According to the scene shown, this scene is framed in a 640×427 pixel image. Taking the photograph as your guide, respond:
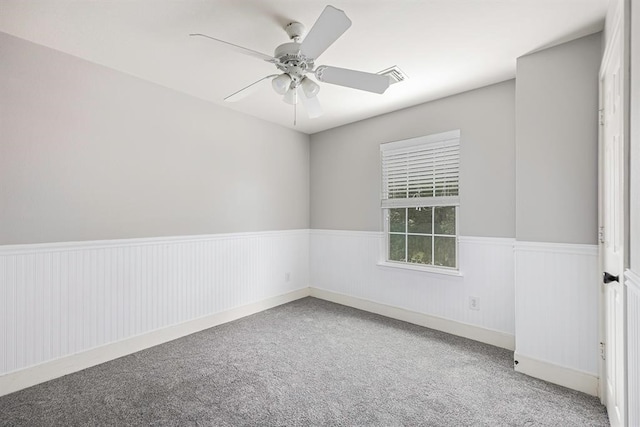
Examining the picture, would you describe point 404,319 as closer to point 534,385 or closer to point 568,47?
point 534,385

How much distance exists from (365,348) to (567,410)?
1.47m

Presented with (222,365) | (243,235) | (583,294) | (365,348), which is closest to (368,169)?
(243,235)

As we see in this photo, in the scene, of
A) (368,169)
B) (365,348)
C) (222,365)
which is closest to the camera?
(222,365)

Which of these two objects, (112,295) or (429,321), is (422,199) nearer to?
(429,321)

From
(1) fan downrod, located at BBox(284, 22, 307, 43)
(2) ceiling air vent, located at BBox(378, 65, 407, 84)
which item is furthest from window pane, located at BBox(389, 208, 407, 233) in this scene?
(1) fan downrod, located at BBox(284, 22, 307, 43)

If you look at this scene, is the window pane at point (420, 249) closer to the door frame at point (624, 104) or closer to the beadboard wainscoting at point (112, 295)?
the door frame at point (624, 104)

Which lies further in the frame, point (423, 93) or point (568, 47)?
point (423, 93)

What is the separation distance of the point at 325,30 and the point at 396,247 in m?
2.76

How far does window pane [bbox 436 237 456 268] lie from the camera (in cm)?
326

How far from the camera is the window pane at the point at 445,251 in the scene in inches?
128

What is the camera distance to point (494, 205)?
9.58 feet

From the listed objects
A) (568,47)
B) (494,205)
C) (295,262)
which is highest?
(568,47)

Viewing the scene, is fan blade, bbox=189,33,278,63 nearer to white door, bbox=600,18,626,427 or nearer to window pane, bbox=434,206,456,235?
white door, bbox=600,18,626,427

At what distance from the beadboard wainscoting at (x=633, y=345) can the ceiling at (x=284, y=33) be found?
1662mm
